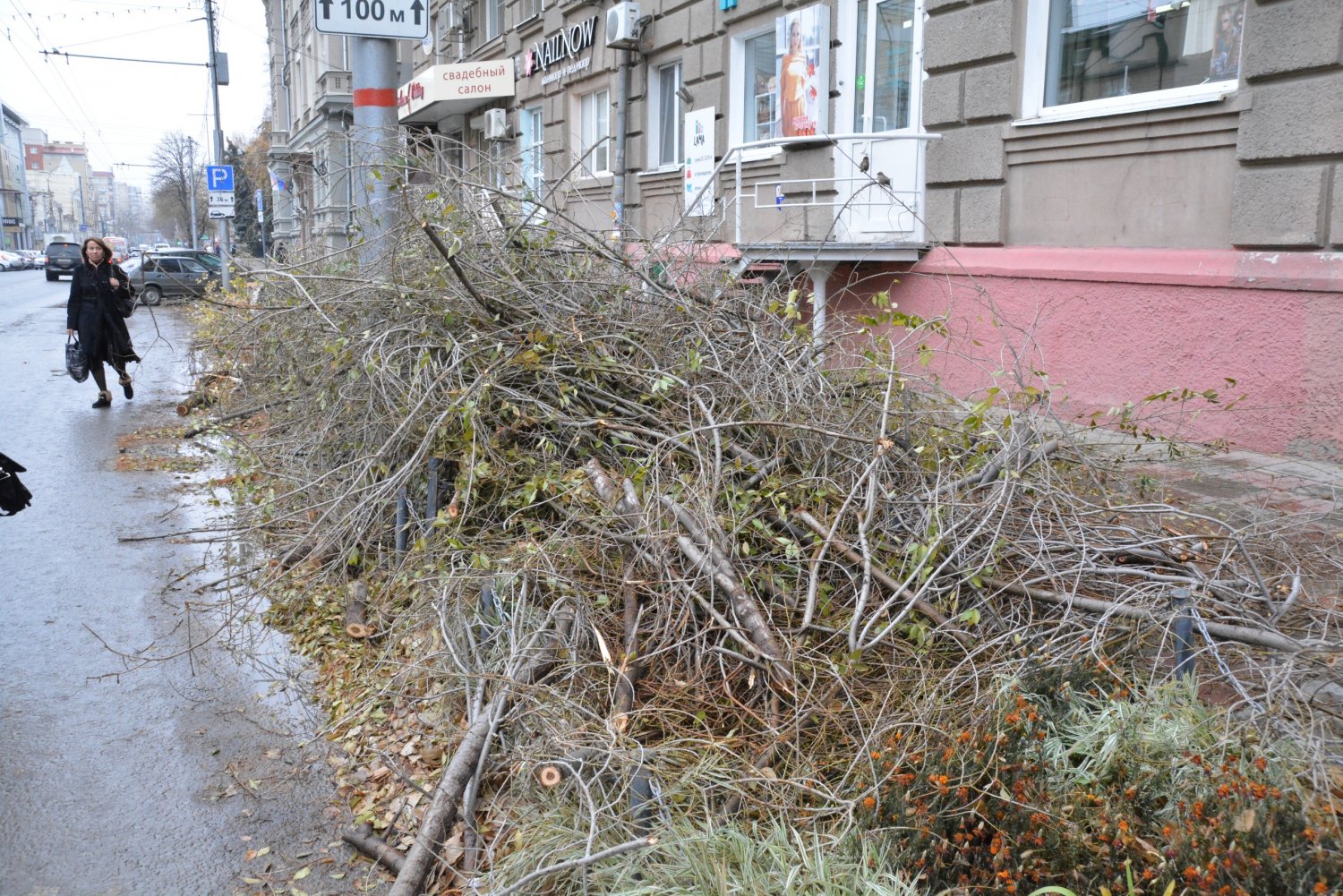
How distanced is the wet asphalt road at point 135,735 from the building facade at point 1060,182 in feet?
9.59

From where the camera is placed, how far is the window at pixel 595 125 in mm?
17691

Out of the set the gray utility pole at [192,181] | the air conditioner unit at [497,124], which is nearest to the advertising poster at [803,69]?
the air conditioner unit at [497,124]

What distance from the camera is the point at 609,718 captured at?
11.5ft

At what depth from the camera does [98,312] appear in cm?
1144

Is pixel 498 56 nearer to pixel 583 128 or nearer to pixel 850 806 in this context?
pixel 583 128

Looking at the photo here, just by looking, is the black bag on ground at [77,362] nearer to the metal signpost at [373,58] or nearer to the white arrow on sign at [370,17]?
the metal signpost at [373,58]

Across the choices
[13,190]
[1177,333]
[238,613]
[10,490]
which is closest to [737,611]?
[238,613]

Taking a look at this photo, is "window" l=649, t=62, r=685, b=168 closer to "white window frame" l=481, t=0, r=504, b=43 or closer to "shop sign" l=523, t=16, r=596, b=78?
"shop sign" l=523, t=16, r=596, b=78

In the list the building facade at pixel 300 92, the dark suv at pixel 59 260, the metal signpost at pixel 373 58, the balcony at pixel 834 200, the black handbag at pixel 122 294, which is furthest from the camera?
the dark suv at pixel 59 260

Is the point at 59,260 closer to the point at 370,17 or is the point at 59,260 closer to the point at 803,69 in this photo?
the point at 803,69

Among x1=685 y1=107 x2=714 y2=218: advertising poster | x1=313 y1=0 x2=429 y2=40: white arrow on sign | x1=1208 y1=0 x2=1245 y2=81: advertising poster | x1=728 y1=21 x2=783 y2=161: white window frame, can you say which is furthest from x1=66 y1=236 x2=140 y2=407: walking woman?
x1=1208 y1=0 x2=1245 y2=81: advertising poster

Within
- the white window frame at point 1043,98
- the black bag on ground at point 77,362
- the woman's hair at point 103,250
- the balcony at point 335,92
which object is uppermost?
the balcony at point 335,92

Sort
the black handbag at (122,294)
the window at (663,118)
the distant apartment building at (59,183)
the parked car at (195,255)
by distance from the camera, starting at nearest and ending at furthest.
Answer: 1. the black handbag at (122,294)
2. the window at (663,118)
3. the parked car at (195,255)
4. the distant apartment building at (59,183)

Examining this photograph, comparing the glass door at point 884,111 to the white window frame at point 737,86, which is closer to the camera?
the glass door at point 884,111
